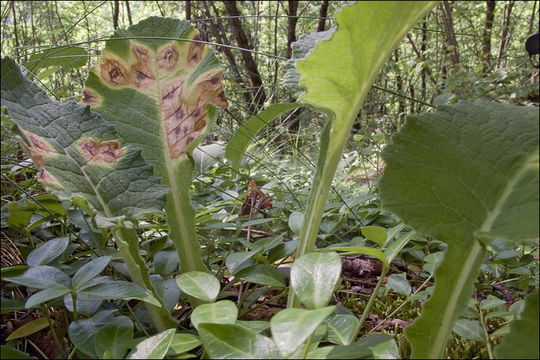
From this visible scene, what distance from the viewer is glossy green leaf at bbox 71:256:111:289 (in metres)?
0.60

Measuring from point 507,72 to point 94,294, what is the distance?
13.7ft

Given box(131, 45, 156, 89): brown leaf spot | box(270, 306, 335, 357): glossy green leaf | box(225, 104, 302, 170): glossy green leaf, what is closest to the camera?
box(270, 306, 335, 357): glossy green leaf

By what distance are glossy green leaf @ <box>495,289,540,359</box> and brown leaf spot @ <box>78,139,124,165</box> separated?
0.62 meters

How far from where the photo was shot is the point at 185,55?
0.88 meters

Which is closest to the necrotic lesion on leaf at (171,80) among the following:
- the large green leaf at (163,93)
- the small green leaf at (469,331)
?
the large green leaf at (163,93)

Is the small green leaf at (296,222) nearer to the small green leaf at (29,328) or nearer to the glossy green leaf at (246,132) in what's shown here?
the glossy green leaf at (246,132)

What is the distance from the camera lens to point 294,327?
431 millimetres

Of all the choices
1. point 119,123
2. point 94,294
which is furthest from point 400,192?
point 119,123

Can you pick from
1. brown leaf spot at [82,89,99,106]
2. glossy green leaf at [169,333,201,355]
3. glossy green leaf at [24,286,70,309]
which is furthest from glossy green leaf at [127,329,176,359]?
brown leaf spot at [82,89,99,106]

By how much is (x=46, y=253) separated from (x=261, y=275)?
1.18ft

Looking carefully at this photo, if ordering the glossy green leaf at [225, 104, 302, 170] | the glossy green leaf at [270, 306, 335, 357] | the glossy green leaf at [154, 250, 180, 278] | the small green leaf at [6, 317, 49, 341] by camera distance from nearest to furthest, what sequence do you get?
the glossy green leaf at [270, 306, 335, 357], the small green leaf at [6, 317, 49, 341], the glossy green leaf at [154, 250, 180, 278], the glossy green leaf at [225, 104, 302, 170]

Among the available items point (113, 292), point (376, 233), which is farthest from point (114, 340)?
point (376, 233)

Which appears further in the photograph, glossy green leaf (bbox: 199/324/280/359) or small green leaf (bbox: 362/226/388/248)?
small green leaf (bbox: 362/226/388/248)

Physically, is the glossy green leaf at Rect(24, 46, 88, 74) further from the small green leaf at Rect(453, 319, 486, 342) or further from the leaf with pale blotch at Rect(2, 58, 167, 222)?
the small green leaf at Rect(453, 319, 486, 342)
